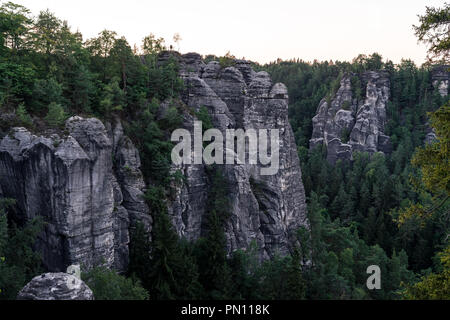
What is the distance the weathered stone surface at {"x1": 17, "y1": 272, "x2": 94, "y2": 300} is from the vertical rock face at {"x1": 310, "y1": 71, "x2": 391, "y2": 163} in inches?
2622

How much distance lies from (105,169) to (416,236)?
125ft

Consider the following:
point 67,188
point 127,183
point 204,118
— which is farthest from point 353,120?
point 67,188

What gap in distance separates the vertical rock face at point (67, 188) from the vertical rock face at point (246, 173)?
7.15 m

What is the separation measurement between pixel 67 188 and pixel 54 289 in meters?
6.41

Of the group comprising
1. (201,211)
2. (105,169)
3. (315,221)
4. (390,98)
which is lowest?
(315,221)

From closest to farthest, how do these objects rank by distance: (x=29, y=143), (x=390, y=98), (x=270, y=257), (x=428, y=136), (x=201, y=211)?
(x=29, y=143)
(x=201, y=211)
(x=270, y=257)
(x=428, y=136)
(x=390, y=98)

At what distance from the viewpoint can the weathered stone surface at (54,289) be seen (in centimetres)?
1188

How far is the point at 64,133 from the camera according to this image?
18.2m

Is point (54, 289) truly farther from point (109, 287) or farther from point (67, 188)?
point (67, 188)

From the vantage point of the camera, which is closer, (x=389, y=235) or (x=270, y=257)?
(x=270, y=257)

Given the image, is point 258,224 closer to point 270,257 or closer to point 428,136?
point 270,257

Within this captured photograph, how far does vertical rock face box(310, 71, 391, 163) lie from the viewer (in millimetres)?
74500
